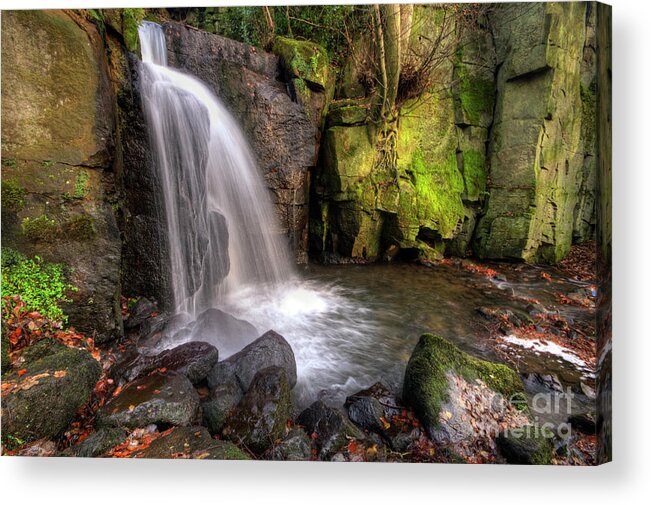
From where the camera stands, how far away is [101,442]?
238 cm

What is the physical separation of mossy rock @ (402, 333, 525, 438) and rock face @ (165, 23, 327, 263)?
10.4ft

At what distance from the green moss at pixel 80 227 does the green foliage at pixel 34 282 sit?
12.4 inches

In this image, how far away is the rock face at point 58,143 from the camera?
2551 millimetres

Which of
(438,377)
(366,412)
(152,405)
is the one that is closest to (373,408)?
(366,412)

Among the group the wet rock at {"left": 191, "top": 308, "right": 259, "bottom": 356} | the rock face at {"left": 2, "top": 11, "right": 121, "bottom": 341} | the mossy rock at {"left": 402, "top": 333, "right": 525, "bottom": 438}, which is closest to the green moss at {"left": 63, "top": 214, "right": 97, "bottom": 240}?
the rock face at {"left": 2, "top": 11, "right": 121, "bottom": 341}

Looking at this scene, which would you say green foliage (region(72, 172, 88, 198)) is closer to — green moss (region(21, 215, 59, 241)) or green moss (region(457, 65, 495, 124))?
green moss (region(21, 215, 59, 241))

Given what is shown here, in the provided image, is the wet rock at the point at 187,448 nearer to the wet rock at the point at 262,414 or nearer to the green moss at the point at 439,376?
the wet rock at the point at 262,414

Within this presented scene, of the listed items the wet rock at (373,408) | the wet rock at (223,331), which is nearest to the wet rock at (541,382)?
the wet rock at (373,408)

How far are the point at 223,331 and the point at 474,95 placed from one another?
20.2ft

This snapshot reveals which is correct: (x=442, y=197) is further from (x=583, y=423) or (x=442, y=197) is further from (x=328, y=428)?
(x=328, y=428)

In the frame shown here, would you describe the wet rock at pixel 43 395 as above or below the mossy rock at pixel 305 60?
below

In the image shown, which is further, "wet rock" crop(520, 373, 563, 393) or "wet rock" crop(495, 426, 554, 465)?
"wet rock" crop(520, 373, 563, 393)

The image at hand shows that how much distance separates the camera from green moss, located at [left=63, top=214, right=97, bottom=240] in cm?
272

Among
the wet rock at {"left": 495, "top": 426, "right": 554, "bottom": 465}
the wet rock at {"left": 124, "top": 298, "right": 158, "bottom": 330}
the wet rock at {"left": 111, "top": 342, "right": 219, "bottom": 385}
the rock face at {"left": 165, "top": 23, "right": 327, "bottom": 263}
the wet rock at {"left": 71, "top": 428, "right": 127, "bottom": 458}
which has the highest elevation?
the rock face at {"left": 165, "top": 23, "right": 327, "bottom": 263}
